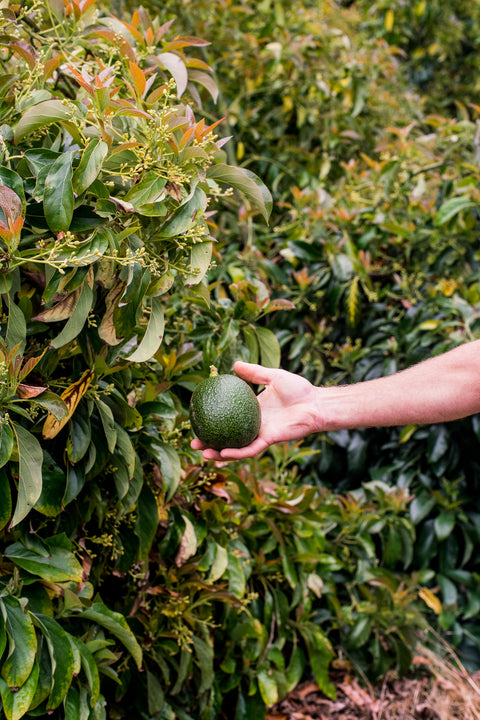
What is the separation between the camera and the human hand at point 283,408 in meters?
1.59

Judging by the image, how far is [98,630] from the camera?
57.1 inches

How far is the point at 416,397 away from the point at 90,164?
38.3 inches

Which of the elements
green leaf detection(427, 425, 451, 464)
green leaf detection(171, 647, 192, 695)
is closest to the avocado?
green leaf detection(171, 647, 192, 695)

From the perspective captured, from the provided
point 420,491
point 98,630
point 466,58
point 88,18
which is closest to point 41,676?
point 98,630

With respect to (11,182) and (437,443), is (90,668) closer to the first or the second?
(11,182)

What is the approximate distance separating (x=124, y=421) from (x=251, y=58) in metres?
2.89

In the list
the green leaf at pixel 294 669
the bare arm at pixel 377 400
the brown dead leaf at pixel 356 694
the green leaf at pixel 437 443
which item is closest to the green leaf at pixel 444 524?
the green leaf at pixel 437 443

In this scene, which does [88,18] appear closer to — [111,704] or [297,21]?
[111,704]

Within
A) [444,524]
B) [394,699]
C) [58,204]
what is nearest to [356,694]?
[394,699]

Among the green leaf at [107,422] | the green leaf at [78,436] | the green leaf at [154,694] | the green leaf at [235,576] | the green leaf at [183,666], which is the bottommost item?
the green leaf at [154,694]

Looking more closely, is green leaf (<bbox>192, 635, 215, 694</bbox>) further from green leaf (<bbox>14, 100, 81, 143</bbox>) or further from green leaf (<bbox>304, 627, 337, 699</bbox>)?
green leaf (<bbox>14, 100, 81, 143</bbox>)

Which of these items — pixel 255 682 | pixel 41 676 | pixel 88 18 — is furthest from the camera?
pixel 255 682

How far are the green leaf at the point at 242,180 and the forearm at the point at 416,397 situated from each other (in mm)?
554

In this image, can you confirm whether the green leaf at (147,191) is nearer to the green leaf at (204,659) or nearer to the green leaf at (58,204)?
the green leaf at (58,204)
